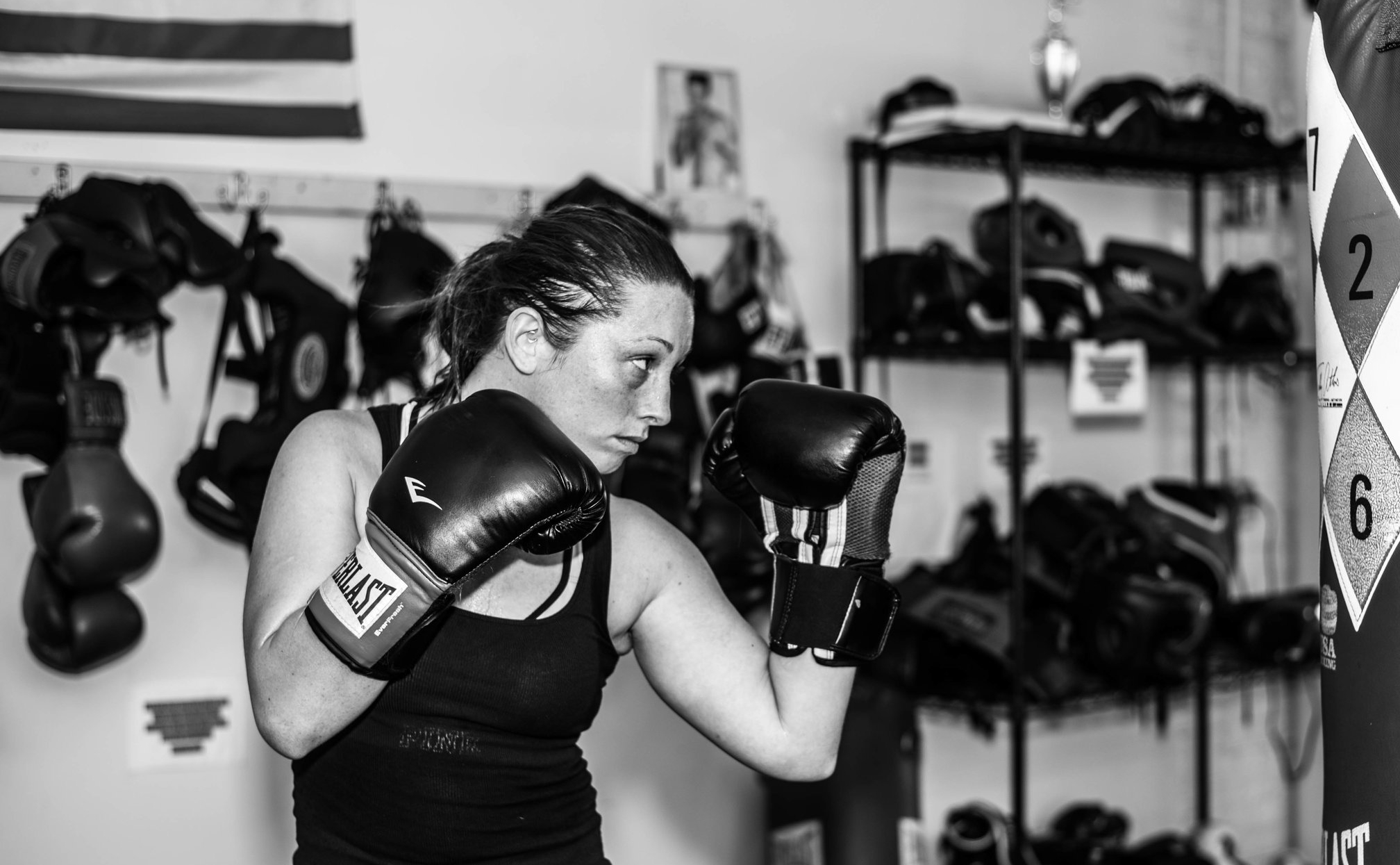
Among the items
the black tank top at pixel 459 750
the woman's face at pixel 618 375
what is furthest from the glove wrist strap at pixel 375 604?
the woman's face at pixel 618 375

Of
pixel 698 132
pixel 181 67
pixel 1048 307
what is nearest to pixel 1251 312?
pixel 1048 307

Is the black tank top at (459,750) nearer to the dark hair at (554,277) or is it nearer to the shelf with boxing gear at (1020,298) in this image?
the dark hair at (554,277)

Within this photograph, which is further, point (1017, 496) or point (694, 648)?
point (1017, 496)

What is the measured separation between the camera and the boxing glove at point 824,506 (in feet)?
5.04

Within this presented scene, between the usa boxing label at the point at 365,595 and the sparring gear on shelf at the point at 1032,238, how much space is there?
6.58 feet

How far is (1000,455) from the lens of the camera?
3410 mm

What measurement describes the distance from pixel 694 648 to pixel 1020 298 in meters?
1.50

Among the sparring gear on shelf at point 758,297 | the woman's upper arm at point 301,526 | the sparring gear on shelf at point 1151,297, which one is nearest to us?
the woman's upper arm at point 301,526

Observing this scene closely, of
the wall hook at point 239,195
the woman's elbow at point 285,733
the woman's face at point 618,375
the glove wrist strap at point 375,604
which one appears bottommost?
the woman's elbow at point 285,733

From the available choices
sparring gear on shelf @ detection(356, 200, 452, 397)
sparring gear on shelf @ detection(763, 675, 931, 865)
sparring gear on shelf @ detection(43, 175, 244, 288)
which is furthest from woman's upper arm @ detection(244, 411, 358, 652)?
sparring gear on shelf @ detection(763, 675, 931, 865)

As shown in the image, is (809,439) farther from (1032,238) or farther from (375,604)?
(1032,238)

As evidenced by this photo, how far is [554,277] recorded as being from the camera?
149 centimetres

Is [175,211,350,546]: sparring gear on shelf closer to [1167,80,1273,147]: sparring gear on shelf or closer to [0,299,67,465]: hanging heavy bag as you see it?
[0,299,67,465]: hanging heavy bag

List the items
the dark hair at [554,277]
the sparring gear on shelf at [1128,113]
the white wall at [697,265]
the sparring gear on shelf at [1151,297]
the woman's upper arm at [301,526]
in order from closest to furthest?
the woman's upper arm at [301,526] → the dark hair at [554,277] → the white wall at [697,265] → the sparring gear on shelf at [1128,113] → the sparring gear on shelf at [1151,297]
